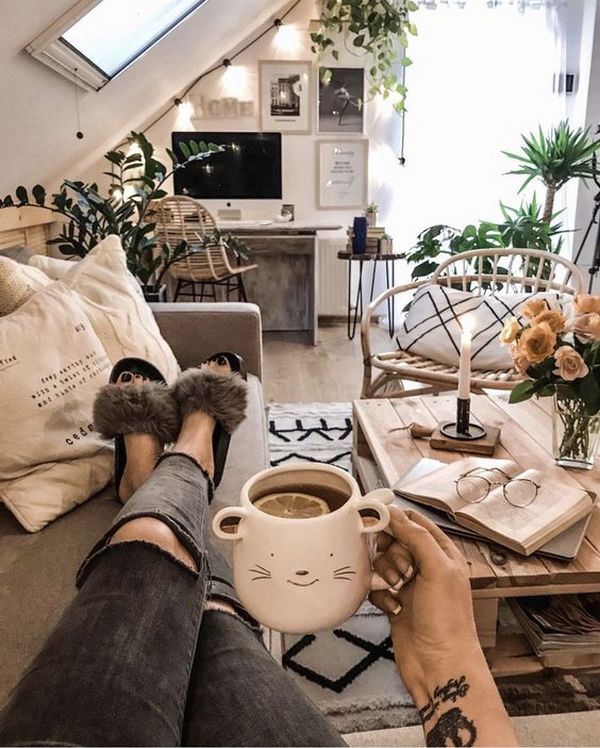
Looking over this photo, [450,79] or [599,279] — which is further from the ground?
[450,79]

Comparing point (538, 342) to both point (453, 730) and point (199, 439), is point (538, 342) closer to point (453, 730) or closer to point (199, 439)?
point (199, 439)

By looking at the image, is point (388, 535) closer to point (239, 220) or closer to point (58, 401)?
point (58, 401)

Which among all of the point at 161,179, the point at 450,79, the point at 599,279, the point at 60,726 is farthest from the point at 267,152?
the point at 60,726

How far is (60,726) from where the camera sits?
0.56 meters

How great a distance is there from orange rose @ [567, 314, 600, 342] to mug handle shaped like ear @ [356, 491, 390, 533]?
80 cm

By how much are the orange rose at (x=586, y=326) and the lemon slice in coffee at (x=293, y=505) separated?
0.82 m

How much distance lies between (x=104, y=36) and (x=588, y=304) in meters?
2.68

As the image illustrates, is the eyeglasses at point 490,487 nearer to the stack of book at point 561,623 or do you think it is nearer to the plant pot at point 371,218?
the stack of book at point 561,623

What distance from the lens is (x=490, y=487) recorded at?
1192mm

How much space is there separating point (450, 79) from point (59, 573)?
4.39 m

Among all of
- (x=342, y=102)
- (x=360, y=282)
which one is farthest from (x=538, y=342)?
(x=342, y=102)

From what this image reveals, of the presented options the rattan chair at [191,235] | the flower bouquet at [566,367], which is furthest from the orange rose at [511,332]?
the rattan chair at [191,235]

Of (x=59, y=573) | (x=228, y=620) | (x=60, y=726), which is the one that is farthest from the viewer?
(x=59, y=573)

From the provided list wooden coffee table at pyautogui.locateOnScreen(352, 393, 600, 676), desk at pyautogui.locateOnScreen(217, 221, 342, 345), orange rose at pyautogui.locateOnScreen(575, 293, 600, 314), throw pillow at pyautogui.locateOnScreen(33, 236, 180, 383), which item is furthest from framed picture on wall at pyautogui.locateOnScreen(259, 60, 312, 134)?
orange rose at pyautogui.locateOnScreen(575, 293, 600, 314)
